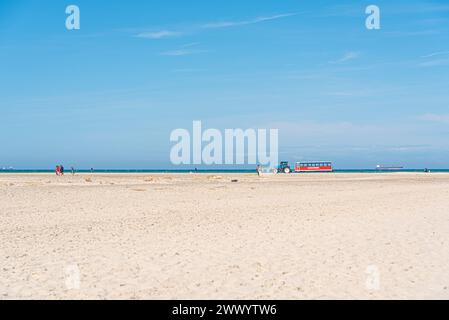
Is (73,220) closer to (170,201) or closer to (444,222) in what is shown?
(170,201)

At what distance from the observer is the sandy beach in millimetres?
7949

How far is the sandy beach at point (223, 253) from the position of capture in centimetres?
795

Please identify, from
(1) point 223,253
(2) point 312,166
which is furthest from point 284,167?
(1) point 223,253

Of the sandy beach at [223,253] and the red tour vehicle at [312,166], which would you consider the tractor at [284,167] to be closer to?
the red tour vehicle at [312,166]

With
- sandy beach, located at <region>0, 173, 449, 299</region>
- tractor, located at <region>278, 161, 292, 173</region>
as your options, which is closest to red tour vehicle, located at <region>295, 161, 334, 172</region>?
tractor, located at <region>278, 161, 292, 173</region>

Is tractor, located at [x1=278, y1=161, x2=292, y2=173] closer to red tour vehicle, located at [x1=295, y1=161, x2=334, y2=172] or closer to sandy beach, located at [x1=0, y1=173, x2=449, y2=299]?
red tour vehicle, located at [x1=295, y1=161, x2=334, y2=172]

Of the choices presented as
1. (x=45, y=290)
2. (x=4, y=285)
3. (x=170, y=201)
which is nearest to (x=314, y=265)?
(x=45, y=290)

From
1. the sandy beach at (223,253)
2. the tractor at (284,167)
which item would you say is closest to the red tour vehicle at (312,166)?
the tractor at (284,167)

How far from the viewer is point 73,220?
53.8 ft

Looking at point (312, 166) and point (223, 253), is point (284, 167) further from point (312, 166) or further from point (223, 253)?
point (223, 253)

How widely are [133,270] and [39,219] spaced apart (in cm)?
849

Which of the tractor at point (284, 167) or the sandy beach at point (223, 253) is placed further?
the tractor at point (284, 167)
